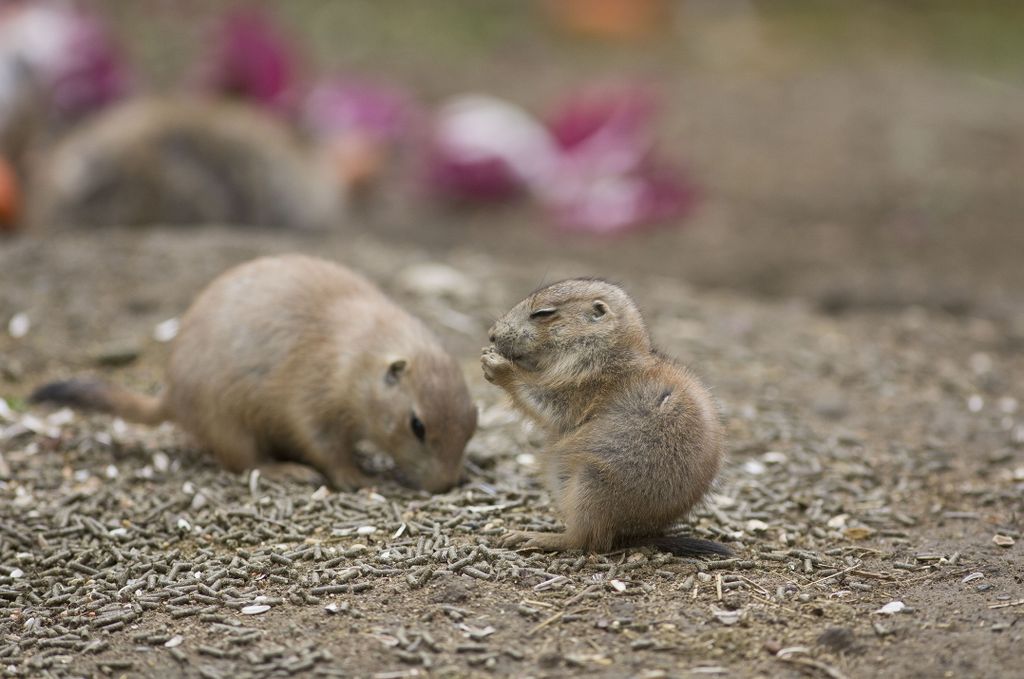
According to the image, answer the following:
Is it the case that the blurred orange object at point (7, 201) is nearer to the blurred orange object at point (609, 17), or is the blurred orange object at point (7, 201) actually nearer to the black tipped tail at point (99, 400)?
the black tipped tail at point (99, 400)

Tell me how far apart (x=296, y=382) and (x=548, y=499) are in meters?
1.27

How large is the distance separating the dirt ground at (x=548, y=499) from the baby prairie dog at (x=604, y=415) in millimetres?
175

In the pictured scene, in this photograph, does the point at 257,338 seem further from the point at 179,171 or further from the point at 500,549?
the point at 179,171

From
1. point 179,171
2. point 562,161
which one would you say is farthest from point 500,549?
point 562,161

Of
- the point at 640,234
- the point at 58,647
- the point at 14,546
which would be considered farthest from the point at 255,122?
the point at 58,647

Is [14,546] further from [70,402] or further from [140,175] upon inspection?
[140,175]

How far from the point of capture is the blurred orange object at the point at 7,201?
8930 millimetres

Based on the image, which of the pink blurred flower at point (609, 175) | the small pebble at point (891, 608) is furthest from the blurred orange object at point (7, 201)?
the small pebble at point (891, 608)

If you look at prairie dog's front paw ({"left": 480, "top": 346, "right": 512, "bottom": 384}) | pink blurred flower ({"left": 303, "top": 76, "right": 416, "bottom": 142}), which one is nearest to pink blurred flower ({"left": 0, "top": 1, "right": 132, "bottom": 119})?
pink blurred flower ({"left": 303, "top": 76, "right": 416, "bottom": 142})

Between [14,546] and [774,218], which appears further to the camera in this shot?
[774,218]

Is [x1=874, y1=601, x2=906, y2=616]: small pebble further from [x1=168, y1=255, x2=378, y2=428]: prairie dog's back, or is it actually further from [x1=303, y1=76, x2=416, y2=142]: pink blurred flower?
[x1=303, y1=76, x2=416, y2=142]: pink blurred flower

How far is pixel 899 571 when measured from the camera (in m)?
4.55

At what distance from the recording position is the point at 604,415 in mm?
4402

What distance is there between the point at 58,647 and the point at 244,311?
191 cm
